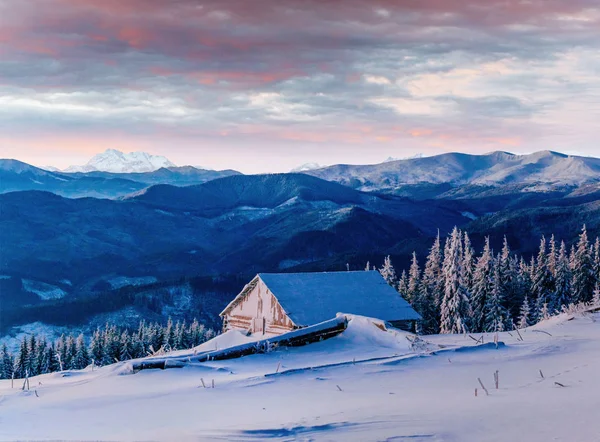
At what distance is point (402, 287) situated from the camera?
72125 mm

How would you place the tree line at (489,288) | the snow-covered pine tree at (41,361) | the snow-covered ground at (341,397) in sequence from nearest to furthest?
the snow-covered ground at (341,397), the tree line at (489,288), the snow-covered pine tree at (41,361)

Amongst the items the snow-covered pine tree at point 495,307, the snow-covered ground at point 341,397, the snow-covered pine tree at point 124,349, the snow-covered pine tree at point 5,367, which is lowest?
the snow-covered pine tree at point 5,367

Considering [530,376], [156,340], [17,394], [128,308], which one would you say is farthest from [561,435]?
[128,308]

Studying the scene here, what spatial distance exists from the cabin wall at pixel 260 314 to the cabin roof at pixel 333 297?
73cm

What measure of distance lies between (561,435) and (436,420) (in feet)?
6.54

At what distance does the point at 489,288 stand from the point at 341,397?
52966mm

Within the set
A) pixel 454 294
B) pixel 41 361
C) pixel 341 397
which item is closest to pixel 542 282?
pixel 454 294

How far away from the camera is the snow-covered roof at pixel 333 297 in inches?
1564

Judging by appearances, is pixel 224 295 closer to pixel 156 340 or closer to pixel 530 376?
pixel 156 340

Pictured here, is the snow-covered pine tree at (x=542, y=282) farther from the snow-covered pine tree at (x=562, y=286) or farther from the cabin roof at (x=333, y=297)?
the cabin roof at (x=333, y=297)

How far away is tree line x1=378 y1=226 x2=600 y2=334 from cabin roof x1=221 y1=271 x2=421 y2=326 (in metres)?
16.1

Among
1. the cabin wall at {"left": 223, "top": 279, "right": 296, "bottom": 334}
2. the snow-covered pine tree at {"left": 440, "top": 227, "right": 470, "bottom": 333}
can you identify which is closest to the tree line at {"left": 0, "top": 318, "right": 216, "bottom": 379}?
the cabin wall at {"left": 223, "top": 279, "right": 296, "bottom": 334}

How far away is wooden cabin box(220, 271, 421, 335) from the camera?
39781 millimetres

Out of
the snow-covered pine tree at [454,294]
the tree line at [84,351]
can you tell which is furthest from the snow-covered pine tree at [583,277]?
the tree line at [84,351]
